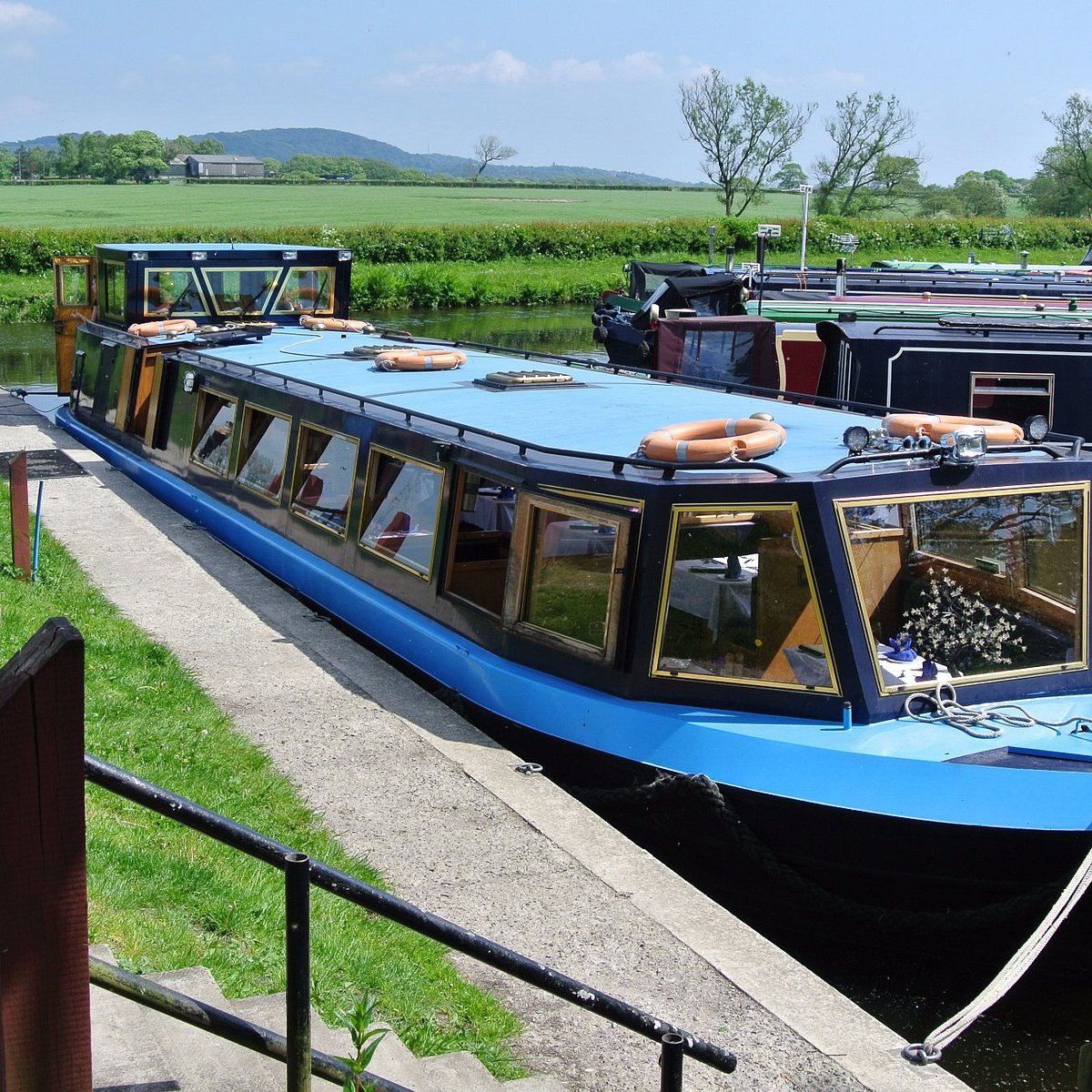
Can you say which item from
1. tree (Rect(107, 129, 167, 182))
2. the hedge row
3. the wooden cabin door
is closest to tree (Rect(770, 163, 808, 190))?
the hedge row

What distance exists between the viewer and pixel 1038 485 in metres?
6.84

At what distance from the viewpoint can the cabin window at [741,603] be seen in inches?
253

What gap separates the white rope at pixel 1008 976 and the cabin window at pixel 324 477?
5.44 meters

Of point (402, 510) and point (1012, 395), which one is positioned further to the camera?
point (1012, 395)

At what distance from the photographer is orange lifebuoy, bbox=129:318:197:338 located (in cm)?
1395

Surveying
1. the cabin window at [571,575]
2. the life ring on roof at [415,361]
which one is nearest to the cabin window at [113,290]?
the life ring on roof at [415,361]

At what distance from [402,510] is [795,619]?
10.7 feet

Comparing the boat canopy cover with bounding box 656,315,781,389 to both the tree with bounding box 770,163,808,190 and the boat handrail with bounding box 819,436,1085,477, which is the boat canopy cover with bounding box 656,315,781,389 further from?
the tree with bounding box 770,163,808,190

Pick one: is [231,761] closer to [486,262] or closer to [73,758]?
[73,758]

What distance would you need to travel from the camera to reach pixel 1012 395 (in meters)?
12.6

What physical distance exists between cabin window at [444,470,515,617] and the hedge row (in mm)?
33673

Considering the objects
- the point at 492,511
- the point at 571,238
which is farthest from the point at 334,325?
the point at 571,238

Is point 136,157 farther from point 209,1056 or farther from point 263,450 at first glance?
point 209,1056

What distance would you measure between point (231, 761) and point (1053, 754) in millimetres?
3784
